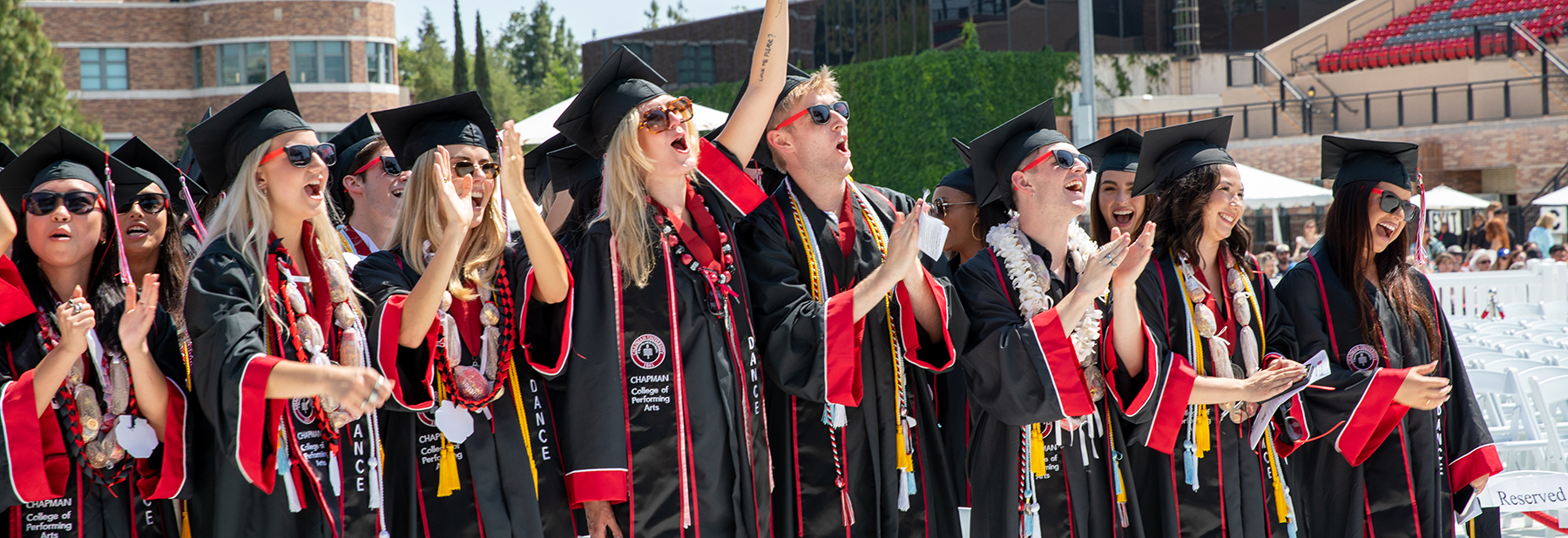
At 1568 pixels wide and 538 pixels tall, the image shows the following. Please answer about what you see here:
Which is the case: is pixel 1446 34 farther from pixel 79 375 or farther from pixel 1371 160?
pixel 79 375

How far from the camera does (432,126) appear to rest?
396 centimetres

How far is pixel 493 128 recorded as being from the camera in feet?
13.7

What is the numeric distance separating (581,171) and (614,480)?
185 cm

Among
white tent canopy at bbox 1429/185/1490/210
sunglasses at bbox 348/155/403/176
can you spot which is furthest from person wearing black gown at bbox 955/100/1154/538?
white tent canopy at bbox 1429/185/1490/210

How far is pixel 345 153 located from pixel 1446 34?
29812mm

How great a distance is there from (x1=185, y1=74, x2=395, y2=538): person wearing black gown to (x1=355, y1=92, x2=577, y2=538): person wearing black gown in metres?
0.12

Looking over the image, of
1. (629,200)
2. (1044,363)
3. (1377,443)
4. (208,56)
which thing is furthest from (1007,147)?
(208,56)

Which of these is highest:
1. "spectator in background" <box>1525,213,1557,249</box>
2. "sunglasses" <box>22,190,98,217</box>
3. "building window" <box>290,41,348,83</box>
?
"building window" <box>290,41,348,83</box>

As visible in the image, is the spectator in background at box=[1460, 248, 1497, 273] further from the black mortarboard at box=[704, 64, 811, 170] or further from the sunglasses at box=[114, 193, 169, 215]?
the sunglasses at box=[114, 193, 169, 215]

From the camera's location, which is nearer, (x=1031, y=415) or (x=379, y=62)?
(x=1031, y=415)

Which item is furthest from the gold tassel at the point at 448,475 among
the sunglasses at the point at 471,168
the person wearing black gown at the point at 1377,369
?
the person wearing black gown at the point at 1377,369

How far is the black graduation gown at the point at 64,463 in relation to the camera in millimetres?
3344

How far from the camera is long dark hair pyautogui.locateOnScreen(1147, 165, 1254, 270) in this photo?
14.0ft

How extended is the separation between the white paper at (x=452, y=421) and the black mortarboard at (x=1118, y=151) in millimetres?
2698
